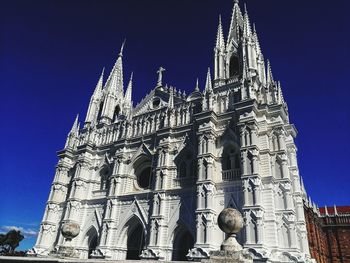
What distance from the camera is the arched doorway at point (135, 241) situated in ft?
80.4

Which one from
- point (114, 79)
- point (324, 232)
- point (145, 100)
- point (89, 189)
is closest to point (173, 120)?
point (145, 100)

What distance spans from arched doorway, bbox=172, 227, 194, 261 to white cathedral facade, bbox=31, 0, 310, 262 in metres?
0.07

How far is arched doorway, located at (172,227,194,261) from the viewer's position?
21758 mm

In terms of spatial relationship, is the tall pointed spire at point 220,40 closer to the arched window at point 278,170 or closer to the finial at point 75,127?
the arched window at point 278,170

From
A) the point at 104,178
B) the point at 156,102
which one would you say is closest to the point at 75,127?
the point at 104,178

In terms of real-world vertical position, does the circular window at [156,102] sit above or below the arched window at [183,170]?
above

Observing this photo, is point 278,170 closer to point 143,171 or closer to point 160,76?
point 143,171

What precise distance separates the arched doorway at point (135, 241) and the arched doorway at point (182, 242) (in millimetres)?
3691

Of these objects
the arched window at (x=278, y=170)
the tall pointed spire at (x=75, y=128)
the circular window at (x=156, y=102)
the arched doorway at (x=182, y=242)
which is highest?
the circular window at (x=156, y=102)

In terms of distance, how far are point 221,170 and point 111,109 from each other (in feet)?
65.9

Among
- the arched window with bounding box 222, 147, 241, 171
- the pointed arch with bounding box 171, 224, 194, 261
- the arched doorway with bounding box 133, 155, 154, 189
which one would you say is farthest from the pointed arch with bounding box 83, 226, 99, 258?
the arched window with bounding box 222, 147, 241, 171

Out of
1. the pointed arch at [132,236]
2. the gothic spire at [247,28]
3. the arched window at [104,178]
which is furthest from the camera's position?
the arched window at [104,178]

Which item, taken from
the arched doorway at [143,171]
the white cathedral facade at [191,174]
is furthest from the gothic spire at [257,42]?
the arched doorway at [143,171]

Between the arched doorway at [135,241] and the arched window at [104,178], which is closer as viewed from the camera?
the arched doorway at [135,241]
